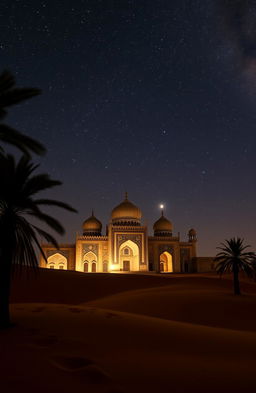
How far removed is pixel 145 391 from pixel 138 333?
12.0 feet

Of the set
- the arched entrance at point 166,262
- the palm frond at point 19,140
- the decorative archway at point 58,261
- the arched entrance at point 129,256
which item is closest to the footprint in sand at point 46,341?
the palm frond at point 19,140

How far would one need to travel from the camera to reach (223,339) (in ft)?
25.2

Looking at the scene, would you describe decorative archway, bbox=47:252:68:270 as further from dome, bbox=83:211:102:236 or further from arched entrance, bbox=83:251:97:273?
dome, bbox=83:211:102:236

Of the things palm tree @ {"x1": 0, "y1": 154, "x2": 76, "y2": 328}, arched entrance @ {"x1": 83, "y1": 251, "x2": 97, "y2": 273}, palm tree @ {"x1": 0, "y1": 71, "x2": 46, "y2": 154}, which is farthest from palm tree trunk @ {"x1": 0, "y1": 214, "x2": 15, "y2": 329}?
arched entrance @ {"x1": 83, "y1": 251, "x2": 97, "y2": 273}

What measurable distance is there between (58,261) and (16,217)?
3962 cm

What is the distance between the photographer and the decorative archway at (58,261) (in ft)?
152

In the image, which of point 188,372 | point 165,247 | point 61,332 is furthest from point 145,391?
point 165,247

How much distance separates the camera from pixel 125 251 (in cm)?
4531

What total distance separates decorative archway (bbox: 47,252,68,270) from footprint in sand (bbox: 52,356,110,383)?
140ft

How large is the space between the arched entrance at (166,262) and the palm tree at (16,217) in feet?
133

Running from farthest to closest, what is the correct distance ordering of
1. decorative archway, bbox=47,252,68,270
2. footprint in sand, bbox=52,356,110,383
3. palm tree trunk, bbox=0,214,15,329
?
1. decorative archway, bbox=47,252,68,270
2. palm tree trunk, bbox=0,214,15,329
3. footprint in sand, bbox=52,356,110,383

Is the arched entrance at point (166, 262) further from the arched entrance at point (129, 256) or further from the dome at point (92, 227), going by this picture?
the dome at point (92, 227)

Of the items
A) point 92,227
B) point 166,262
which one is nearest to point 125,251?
point 166,262

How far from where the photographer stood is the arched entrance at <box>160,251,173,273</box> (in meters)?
48.3
